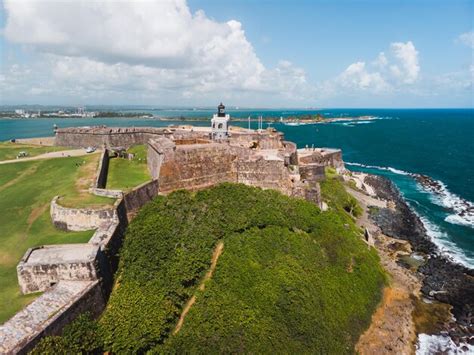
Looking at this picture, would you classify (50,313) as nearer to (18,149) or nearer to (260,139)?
(260,139)

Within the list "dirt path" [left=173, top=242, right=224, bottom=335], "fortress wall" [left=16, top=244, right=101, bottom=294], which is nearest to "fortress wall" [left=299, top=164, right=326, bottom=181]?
"dirt path" [left=173, top=242, right=224, bottom=335]

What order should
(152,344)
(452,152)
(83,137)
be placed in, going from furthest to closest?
(452,152) < (83,137) < (152,344)

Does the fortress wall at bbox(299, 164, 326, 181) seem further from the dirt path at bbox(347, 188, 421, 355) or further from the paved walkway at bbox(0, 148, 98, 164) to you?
the paved walkway at bbox(0, 148, 98, 164)

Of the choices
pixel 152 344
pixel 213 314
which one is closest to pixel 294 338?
pixel 213 314

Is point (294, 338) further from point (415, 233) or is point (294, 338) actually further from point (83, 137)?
point (83, 137)

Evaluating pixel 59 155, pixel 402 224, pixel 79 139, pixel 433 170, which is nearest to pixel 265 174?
pixel 402 224
